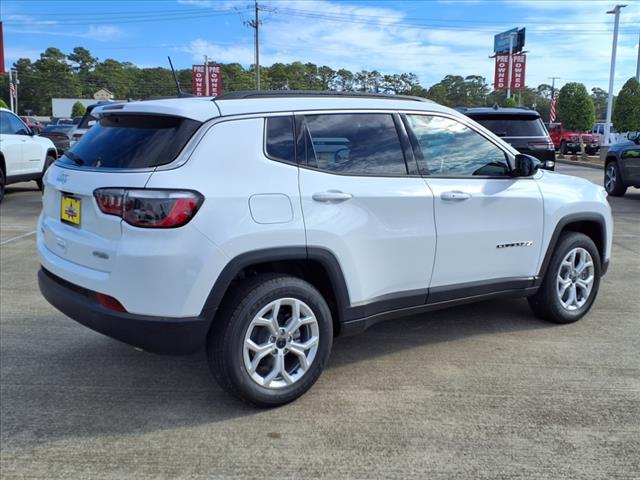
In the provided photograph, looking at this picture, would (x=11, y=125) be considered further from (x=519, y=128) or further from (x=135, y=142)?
(x=135, y=142)

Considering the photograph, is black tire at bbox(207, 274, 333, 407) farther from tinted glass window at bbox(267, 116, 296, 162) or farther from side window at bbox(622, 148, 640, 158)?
side window at bbox(622, 148, 640, 158)

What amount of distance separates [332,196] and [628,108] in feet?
84.2

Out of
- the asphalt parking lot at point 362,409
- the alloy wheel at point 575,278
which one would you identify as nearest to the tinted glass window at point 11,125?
the asphalt parking lot at point 362,409

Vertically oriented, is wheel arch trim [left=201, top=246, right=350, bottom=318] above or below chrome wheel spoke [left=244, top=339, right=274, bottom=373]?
above

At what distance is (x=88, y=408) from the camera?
343cm

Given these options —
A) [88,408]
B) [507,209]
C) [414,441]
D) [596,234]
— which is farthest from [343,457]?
[596,234]

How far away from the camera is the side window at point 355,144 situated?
355 centimetres

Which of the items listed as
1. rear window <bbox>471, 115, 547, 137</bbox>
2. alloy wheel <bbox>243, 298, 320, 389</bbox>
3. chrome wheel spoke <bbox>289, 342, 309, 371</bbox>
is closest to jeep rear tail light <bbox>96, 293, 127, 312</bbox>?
alloy wheel <bbox>243, 298, 320, 389</bbox>

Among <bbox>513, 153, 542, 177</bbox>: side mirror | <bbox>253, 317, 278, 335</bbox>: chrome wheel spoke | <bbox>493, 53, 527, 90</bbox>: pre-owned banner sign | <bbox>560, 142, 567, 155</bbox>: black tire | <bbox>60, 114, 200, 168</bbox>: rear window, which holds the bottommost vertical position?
<bbox>253, 317, 278, 335</bbox>: chrome wheel spoke

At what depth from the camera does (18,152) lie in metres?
11.7

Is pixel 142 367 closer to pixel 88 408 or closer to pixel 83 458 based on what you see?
pixel 88 408

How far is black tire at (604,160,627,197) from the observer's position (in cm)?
1342

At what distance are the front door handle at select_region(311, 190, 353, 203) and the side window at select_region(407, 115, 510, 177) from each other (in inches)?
28.6

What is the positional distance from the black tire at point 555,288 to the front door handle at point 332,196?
2.08m
